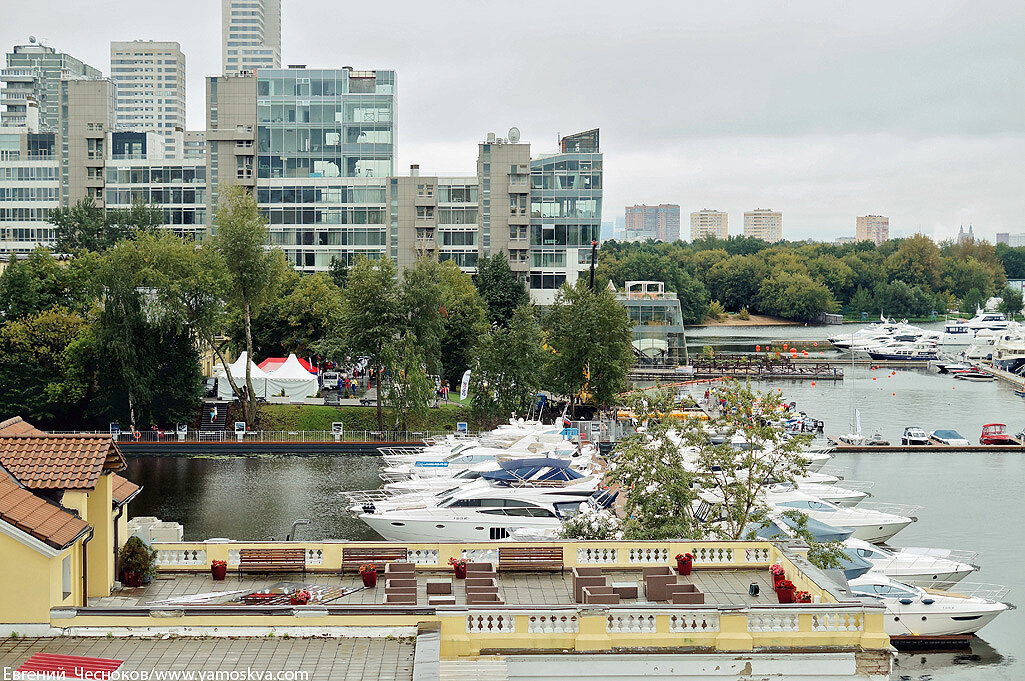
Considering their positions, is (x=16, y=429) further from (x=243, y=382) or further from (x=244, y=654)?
(x=243, y=382)

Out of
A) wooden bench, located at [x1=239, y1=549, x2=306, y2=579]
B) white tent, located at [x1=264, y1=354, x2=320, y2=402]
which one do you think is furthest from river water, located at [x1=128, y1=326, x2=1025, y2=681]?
wooden bench, located at [x1=239, y1=549, x2=306, y2=579]

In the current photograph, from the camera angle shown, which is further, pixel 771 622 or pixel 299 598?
pixel 299 598

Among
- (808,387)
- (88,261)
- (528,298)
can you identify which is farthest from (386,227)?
(808,387)

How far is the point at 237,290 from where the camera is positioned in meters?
66.6

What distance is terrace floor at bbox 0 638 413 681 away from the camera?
14.9 meters

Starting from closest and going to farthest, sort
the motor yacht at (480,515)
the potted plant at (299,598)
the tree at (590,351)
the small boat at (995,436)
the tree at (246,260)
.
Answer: the potted plant at (299,598) < the motor yacht at (480,515) < the tree at (246,260) < the tree at (590,351) < the small boat at (995,436)

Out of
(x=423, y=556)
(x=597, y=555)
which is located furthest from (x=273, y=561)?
(x=597, y=555)

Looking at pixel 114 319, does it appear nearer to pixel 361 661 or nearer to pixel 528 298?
pixel 528 298

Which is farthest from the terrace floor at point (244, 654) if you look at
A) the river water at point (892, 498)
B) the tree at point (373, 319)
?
the tree at point (373, 319)

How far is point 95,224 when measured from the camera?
101 m

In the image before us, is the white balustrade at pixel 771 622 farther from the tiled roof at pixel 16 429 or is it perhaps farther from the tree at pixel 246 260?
the tree at pixel 246 260

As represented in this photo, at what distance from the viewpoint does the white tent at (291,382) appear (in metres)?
69.3

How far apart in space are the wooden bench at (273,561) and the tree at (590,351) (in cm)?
4794

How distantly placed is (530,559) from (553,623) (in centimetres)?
466
